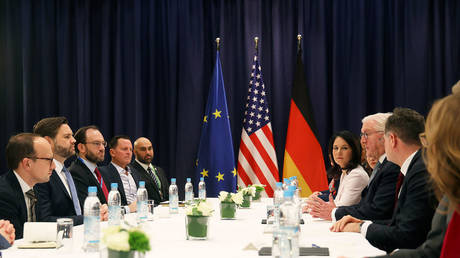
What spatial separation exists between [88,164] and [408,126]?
10.0 feet

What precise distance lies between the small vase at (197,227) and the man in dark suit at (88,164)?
6.46 ft

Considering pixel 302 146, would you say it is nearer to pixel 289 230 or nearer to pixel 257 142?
pixel 257 142

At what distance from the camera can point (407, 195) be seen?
2.39 meters

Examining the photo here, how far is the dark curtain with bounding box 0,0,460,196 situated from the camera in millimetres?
6945

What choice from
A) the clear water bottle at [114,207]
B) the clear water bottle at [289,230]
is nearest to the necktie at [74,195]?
the clear water bottle at [114,207]

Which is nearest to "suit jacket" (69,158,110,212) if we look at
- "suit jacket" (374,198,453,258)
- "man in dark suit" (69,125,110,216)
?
"man in dark suit" (69,125,110,216)

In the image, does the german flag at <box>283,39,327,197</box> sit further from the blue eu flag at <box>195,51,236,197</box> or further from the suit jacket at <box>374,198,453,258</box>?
the suit jacket at <box>374,198,453,258</box>

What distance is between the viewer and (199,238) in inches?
105

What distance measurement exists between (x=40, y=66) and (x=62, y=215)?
426 cm

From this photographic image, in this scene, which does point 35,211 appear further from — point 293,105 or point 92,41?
point 92,41

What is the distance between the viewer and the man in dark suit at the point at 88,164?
4.43 metres

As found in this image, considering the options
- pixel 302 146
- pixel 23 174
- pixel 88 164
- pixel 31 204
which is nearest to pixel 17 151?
pixel 23 174

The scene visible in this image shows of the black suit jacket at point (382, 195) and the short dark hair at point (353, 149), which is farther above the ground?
the short dark hair at point (353, 149)

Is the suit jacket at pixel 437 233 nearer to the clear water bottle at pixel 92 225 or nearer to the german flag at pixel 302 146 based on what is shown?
the clear water bottle at pixel 92 225
